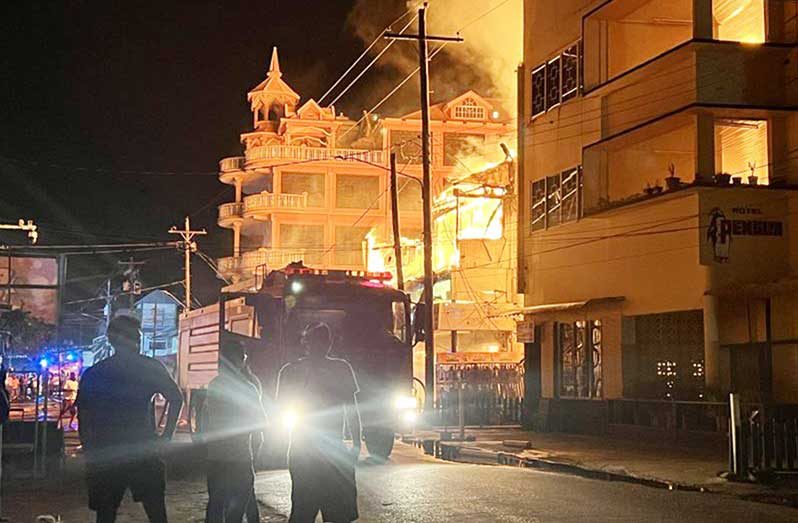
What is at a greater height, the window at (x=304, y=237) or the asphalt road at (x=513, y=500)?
the window at (x=304, y=237)

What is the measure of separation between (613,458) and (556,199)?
10.0m

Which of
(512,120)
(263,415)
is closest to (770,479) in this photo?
(263,415)

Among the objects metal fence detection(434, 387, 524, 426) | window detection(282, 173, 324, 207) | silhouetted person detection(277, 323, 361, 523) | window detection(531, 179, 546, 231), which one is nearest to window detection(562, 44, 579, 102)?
window detection(531, 179, 546, 231)

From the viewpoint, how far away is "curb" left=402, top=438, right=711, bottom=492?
51.2ft

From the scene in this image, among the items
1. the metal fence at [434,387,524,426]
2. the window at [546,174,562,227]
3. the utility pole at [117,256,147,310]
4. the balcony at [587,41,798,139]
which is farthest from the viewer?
the utility pole at [117,256,147,310]

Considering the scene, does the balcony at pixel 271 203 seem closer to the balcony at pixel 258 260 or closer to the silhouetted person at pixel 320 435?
the balcony at pixel 258 260

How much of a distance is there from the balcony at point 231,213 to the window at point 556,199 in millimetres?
34332

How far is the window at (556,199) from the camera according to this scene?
26.5 metres

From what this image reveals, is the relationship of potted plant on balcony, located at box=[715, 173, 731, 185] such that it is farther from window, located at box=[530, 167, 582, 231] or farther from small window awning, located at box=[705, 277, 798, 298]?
window, located at box=[530, 167, 582, 231]

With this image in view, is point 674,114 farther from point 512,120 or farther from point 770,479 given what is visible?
point 512,120

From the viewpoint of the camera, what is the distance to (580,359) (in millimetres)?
26500

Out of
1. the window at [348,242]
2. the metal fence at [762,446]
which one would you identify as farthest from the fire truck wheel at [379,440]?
the window at [348,242]

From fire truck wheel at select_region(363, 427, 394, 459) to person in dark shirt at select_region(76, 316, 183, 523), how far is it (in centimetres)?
982

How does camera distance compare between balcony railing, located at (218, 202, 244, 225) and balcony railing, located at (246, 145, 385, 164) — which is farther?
balcony railing, located at (218, 202, 244, 225)
